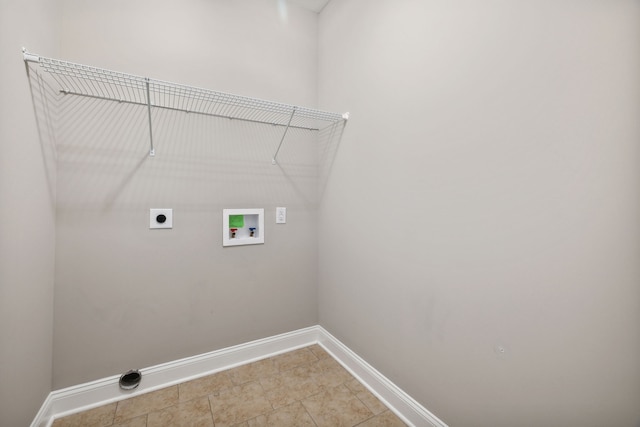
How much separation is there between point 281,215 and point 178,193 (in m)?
0.71

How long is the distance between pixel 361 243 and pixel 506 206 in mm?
877

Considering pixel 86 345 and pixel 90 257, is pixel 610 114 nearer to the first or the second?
pixel 90 257

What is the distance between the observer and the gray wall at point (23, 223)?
0.99 meters

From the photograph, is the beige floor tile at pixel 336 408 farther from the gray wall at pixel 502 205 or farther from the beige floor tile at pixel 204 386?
the beige floor tile at pixel 204 386

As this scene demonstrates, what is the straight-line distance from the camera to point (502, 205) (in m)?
1.03

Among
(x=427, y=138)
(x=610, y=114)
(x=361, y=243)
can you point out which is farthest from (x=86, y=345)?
(x=610, y=114)

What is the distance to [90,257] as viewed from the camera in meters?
1.46

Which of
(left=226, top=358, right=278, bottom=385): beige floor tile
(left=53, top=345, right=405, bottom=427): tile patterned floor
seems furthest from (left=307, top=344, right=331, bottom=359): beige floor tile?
(left=226, top=358, right=278, bottom=385): beige floor tile

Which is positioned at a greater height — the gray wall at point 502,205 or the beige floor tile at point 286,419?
the gray wall at point 502,205

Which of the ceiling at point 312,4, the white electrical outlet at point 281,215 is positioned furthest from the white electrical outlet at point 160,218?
the ceiling at point 312,4

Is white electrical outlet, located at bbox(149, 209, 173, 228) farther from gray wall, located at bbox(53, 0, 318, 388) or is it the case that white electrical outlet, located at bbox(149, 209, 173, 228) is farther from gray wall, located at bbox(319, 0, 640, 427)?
gray wall, located at bbox(319, 0, 640, 427)

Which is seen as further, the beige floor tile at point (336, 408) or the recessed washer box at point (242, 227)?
the recessed washer box at point (242, 227)

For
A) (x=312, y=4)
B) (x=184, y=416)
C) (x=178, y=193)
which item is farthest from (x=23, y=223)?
(x=312, y=4)

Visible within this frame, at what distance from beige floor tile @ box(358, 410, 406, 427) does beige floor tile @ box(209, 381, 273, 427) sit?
54cm
